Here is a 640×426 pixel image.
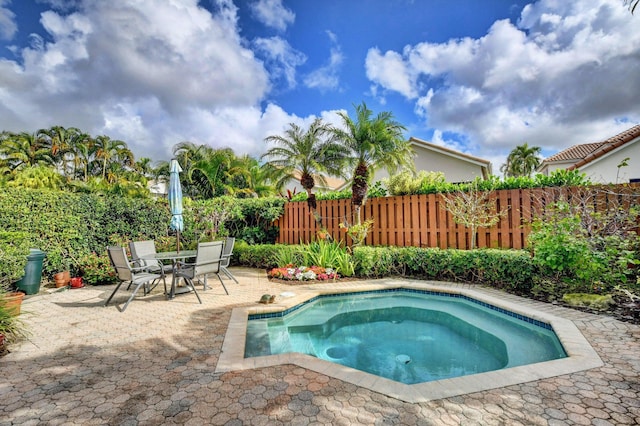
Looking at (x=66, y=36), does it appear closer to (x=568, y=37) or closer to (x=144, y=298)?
(x=144, y=298)

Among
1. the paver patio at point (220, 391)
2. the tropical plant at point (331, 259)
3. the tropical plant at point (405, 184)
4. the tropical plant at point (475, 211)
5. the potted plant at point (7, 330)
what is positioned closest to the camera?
the paver patio at point (220, 391)

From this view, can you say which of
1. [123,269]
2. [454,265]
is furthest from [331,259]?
[123,269]

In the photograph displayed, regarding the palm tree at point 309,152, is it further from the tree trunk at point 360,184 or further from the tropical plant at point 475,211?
the tropical plant at point 475,211

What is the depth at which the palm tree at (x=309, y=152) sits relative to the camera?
9383mm

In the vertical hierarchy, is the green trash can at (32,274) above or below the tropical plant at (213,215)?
below

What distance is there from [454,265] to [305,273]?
3.46 meters

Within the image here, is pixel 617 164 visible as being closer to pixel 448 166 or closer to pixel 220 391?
pixel 448 166

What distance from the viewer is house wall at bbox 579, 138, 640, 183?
1206 centimetres

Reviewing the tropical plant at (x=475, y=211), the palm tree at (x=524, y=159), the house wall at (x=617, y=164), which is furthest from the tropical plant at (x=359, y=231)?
the palm tree at (x=524, y=159)

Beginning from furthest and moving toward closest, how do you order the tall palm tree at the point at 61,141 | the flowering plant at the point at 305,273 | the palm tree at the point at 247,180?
the tall palm tree at the point at 61,141, the palm tree at the point at 247,180, the flowering plant at the point at 305,273

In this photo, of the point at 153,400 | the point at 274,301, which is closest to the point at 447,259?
the point at 274,301

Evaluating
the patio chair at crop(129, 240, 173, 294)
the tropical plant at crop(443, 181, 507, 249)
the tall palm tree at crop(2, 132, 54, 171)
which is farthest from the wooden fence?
the tall palm tree at crop(2, 132, 54, 171)

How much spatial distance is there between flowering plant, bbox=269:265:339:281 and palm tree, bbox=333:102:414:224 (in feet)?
7.27

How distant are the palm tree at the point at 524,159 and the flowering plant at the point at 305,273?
32.3m
